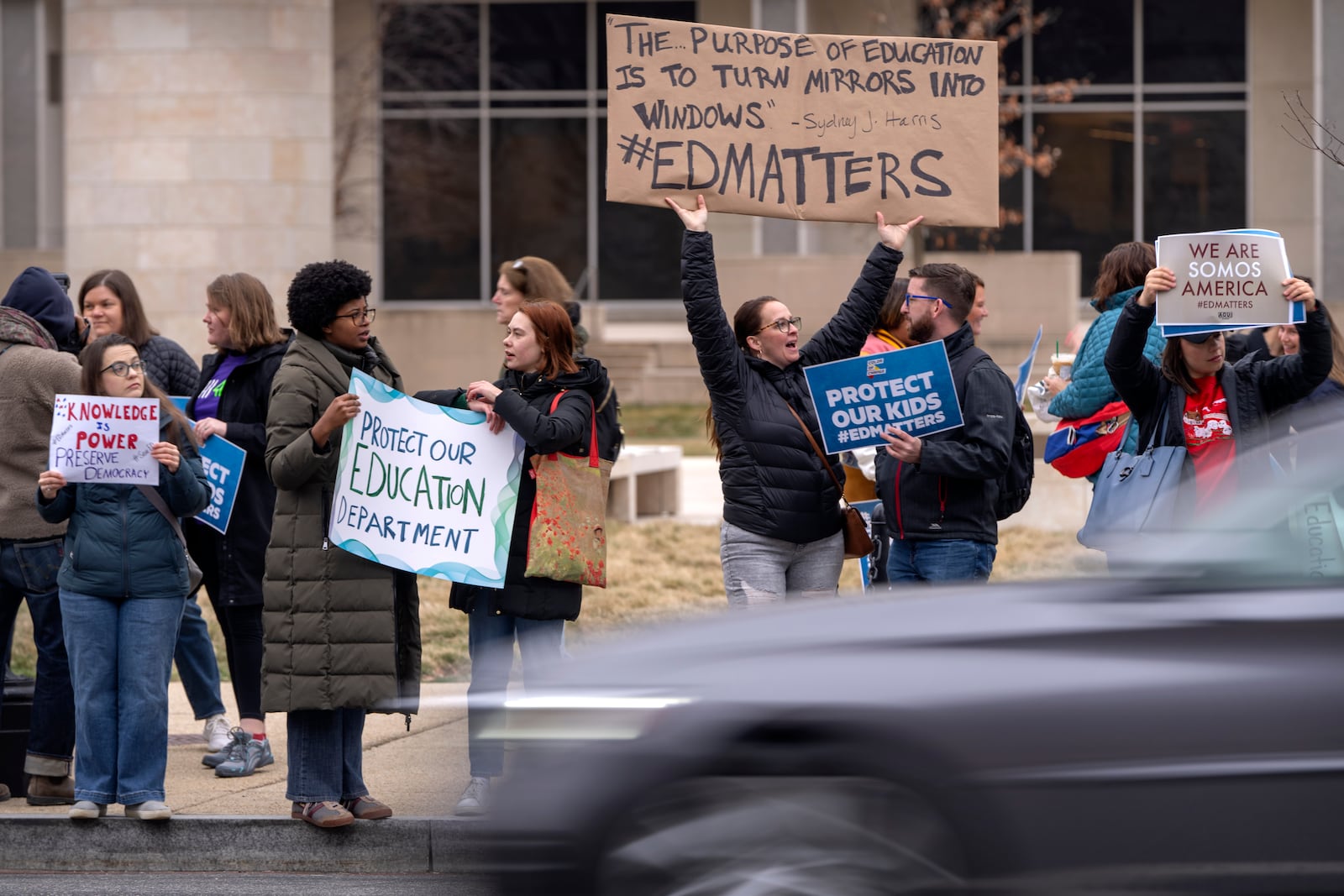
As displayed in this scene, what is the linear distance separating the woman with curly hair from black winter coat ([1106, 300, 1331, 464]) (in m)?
2.65

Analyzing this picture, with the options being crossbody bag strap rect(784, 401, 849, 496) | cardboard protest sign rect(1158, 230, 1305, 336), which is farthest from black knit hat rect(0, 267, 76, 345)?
cardboard protest sign rect(1158, 230, 1305, 336)

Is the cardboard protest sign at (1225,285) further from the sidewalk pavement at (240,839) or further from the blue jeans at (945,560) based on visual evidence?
the sidewalk pavement at (240,839)

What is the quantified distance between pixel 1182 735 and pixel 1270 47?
27.4 meters

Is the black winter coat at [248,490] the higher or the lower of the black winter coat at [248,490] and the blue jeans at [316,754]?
the higher

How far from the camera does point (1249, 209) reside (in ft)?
94.9

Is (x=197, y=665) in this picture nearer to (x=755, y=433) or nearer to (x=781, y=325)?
(x=755, y=433)

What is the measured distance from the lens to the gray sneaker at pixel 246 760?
7.19 metres

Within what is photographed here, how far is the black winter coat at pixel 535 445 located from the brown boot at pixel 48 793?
5.64 ft

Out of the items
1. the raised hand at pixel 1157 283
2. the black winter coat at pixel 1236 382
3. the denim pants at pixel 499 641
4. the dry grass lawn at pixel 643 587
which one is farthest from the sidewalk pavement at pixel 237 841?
the dry grass lawn at pixel 643 587

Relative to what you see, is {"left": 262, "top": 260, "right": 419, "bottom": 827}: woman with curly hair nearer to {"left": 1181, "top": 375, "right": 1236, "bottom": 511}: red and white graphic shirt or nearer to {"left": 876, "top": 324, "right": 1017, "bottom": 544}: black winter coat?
{"left": 876, "top": 324, "right": 1017, "bottom": 544}: black winter coat

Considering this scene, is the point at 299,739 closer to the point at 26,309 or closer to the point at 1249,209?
the point at 26,309

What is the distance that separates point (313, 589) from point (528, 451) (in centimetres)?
93

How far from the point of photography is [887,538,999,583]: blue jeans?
20.9ft

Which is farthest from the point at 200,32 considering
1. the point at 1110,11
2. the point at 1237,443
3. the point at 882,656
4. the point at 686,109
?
the point at 882,656
